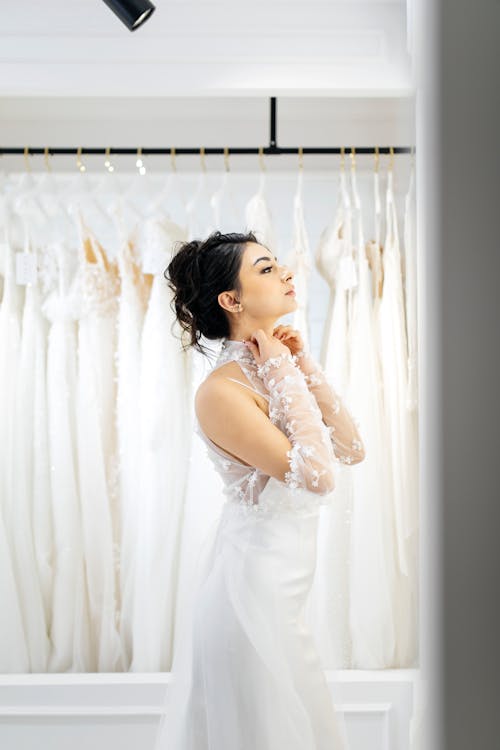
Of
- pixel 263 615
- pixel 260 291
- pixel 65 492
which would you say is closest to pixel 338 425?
pixel 260 291

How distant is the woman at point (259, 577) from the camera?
5.05ft

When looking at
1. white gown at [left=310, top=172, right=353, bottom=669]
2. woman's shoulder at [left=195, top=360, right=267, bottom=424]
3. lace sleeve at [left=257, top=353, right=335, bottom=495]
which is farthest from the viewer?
white gown at [left=310, top=172, right=353, bottom=669]

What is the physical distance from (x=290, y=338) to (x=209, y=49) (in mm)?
976

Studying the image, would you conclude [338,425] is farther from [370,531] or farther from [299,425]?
[370,531]

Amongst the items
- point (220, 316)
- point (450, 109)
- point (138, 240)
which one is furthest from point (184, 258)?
point (450, 109)

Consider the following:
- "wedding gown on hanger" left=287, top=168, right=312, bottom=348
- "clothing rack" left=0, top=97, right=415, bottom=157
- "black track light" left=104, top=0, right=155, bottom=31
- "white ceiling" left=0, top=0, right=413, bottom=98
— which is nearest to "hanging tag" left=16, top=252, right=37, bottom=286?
"clothing rack" left=0, top=97, right=415, bottom=157

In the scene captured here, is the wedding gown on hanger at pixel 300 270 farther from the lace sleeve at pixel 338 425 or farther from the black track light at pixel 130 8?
the black track light at pixel 130 8

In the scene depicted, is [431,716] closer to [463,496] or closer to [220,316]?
[463,496]

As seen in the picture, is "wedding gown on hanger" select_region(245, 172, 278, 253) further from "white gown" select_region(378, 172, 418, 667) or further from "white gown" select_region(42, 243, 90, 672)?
"white gown" select_region(42, 243, 90, 672)

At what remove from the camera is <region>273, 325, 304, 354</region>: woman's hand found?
6.21 feet

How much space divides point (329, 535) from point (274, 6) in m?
1.57

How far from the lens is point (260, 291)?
5.87ft

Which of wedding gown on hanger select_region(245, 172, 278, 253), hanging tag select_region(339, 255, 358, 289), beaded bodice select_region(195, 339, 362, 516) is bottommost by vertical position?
beaded bodice select_region(195, 339, 362, 516)

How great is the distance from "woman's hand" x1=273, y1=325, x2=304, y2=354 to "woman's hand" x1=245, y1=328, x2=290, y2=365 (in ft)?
0.38
